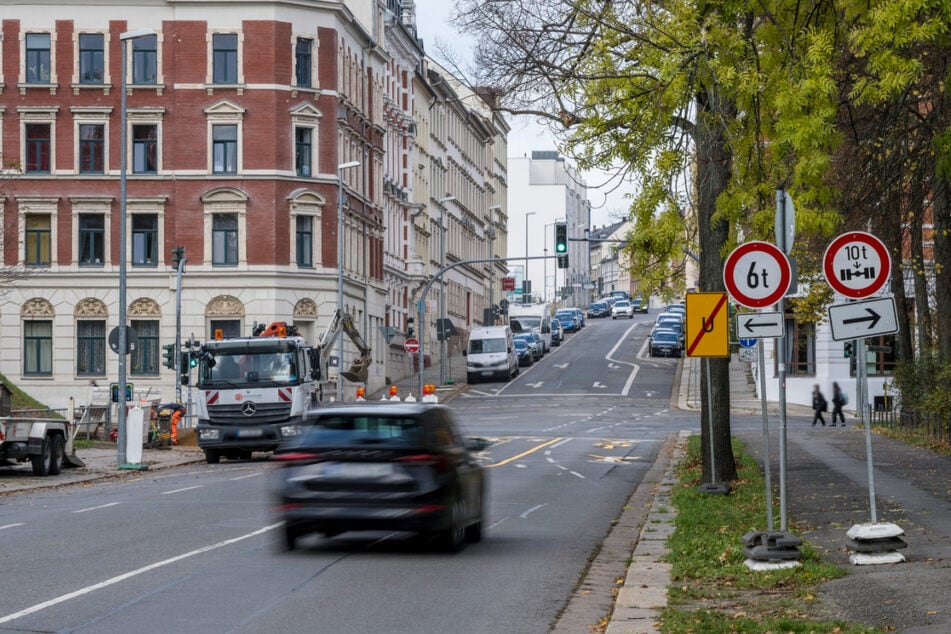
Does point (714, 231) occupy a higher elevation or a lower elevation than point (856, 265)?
higher

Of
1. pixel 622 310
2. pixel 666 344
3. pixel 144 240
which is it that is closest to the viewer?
pixel 144 240

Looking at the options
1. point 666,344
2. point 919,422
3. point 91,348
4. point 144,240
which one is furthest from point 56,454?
point 666,344

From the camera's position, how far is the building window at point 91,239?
63.2 m

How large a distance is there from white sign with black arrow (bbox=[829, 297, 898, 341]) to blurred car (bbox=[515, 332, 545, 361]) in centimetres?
7377

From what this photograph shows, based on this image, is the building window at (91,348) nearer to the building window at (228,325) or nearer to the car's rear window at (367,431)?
the building window at (228,325)

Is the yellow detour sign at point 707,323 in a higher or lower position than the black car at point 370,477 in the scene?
higher

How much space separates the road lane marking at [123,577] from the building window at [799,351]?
166 feet

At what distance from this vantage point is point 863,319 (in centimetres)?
1459

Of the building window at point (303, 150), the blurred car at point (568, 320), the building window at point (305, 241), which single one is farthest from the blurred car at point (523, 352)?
the blurred car at point (568, 320)

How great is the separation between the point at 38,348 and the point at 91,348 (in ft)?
6.99

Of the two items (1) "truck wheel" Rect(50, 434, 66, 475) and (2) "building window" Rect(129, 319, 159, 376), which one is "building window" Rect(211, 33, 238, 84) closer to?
(2) "building window" Rect(129, 319, 159, 376)

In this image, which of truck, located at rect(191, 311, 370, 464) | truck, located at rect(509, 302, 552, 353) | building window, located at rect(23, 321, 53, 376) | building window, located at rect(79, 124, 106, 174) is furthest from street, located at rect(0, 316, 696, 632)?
truck, located at rect(509, 302, 552, 353)

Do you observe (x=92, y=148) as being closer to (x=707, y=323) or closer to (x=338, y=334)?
(x=338, y=334)

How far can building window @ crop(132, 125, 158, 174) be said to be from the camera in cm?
6324
